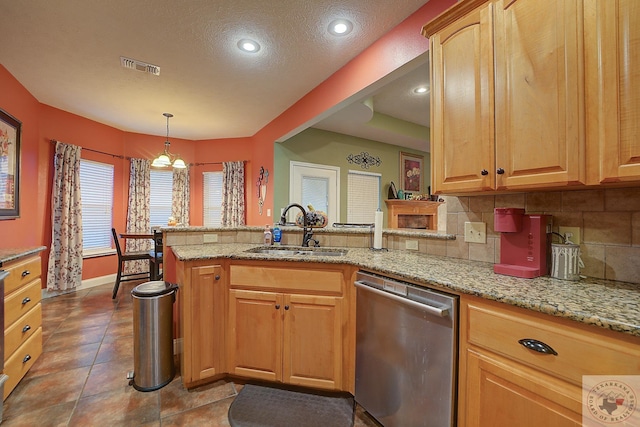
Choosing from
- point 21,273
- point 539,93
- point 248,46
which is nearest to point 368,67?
point 248,46

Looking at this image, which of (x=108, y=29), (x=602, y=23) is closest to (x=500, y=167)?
(x=602, y=23)

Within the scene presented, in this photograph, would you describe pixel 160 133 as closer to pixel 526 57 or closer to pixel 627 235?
pixel 526 57

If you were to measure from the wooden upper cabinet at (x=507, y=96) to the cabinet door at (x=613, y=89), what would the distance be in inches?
1.3

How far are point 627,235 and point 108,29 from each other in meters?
3.48

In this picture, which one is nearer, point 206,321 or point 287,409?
point 287,409

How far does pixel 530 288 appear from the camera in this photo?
1072 millimetres

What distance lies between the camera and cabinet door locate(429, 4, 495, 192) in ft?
4.31

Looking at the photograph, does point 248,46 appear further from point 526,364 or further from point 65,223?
point 65,223

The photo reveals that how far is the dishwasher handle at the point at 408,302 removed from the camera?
3.71 ft

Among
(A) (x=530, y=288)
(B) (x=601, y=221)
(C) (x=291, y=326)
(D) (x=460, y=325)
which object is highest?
(B) (x=601, y=221)

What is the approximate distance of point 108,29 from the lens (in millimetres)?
2158

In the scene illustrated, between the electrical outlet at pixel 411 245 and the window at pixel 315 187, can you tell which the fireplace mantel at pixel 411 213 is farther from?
the electrical outlet at pixel 411 245

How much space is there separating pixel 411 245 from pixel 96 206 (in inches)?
194

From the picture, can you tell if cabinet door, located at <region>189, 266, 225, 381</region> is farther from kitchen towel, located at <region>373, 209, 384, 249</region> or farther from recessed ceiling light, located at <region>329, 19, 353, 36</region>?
recessed ceiling light, located at <region>329, 19, 353, 36</region>
